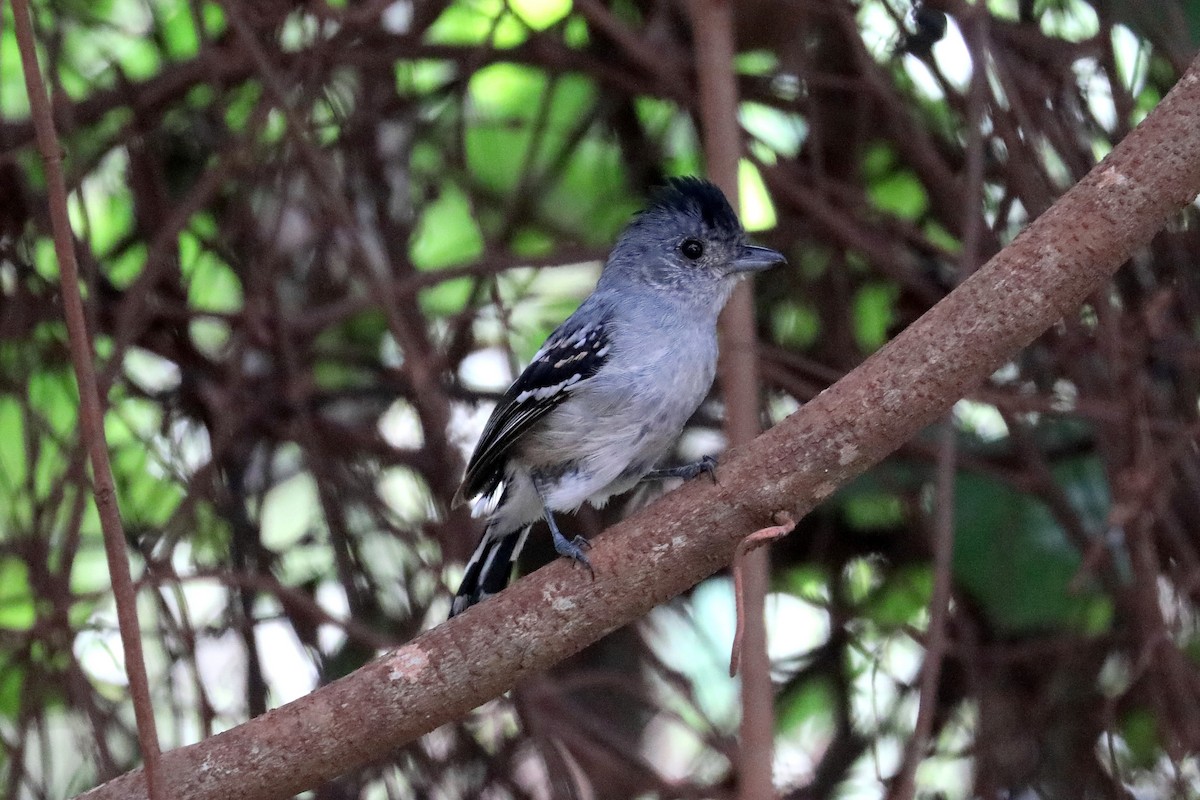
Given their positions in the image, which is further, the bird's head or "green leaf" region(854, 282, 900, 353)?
"green leaf" region(854, 282, 900, 353)

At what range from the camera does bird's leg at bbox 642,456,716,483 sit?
2.22 meters

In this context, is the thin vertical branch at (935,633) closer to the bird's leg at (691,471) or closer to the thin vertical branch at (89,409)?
the bird's leg at (691,471)

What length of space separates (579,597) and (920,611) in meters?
1.91

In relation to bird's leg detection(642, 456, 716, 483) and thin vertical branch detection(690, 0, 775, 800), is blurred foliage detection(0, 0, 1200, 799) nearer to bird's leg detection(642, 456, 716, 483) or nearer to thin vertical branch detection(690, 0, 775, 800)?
thin vertical branch detection(690, 0, 775, 800)

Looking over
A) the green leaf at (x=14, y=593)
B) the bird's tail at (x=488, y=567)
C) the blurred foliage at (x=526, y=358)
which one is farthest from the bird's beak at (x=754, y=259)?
the green leaf at (x=14, y=593)

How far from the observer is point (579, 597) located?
218 centimetres

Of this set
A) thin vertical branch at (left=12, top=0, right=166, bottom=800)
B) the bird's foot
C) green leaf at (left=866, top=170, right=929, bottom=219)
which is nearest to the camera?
thin vertical branch at (left=12, top=0, right=166, bottom=800)

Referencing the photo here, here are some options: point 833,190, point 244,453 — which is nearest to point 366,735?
point 244,453

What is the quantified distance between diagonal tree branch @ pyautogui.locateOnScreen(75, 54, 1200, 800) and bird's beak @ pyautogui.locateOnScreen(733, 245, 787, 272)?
985 mm

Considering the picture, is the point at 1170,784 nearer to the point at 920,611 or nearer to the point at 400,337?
the point at 920,611

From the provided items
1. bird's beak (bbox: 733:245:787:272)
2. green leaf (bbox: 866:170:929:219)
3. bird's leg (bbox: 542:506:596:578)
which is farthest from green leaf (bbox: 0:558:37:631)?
green leaf (bbox: 866:170:929:219)

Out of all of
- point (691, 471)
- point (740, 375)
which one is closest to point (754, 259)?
point (740, 375)

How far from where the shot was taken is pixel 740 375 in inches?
117

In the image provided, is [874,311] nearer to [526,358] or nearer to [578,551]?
[526,358]
